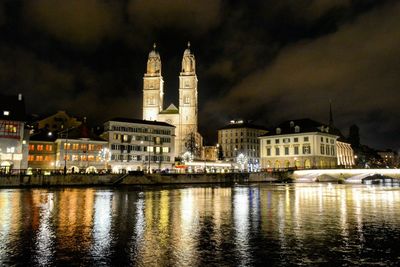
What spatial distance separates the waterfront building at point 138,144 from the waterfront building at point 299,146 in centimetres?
3092

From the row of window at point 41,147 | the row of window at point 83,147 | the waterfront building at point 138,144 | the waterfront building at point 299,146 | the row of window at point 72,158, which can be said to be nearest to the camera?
the row of window at point 83,147

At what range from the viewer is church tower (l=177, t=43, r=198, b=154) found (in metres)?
156

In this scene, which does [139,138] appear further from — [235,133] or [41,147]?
[235,133]

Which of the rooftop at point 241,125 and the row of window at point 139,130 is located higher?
the rooftop at point 241,125

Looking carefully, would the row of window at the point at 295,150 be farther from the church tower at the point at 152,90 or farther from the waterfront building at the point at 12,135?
the waterfront building at the point at 12,135

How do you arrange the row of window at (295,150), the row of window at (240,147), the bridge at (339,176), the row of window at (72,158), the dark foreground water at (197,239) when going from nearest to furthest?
the dark foreground water at (197,239)
the row of window at (72,158)
the bridge at (339,176)
the row of window at (295,150)
the row of window at (240,147)

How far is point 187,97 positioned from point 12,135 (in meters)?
88.7

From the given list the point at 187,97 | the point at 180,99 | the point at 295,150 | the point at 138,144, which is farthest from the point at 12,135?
the point at 187,97

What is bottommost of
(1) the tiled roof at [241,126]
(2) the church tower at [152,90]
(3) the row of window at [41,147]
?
(3) the row of window at [41,147]

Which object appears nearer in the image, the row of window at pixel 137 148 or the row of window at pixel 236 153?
the row of window at pixel 137 148

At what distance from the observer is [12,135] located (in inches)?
3078

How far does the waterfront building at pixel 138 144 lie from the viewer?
105 metres

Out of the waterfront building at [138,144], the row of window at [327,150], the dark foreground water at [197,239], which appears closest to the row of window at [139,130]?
the waterfront building at [138,144]

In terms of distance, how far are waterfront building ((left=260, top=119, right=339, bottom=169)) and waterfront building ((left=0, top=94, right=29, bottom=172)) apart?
71.1m
